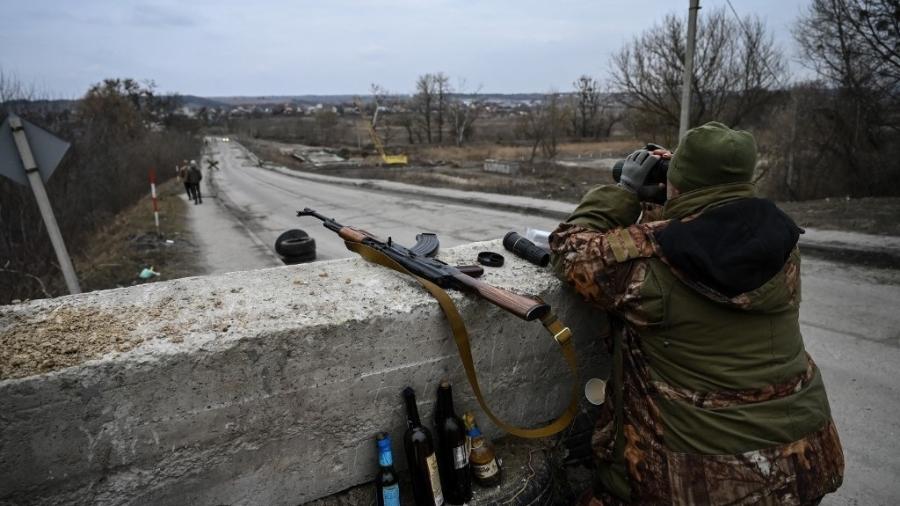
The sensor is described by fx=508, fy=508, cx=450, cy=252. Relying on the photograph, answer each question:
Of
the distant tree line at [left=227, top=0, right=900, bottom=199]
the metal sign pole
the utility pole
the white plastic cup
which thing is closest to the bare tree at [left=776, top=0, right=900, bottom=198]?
the distant tree line at [left=227, top=0, right=900, bottom=199]

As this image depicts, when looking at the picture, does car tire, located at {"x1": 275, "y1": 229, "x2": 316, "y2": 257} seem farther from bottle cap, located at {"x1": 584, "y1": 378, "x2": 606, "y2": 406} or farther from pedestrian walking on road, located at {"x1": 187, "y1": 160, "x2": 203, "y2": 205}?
pedestrian walking on road, located at {"x1": 187, "y1": 160, "x2": 203, "y2": 205}

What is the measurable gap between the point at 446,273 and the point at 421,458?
27.4 inches

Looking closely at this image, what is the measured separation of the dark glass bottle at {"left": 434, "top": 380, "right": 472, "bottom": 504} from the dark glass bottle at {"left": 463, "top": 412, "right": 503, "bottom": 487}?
7cm

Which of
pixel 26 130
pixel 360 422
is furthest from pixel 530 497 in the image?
pixel 26 130

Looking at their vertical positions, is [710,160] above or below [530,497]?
above

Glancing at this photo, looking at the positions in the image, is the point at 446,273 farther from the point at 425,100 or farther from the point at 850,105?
the point at 425,100

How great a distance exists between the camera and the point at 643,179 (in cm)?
206

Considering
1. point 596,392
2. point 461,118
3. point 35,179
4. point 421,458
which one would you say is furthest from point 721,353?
point 461,118

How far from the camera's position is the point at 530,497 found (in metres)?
2.09

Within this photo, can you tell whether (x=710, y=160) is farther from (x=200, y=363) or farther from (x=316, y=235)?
(x=316, y=235)

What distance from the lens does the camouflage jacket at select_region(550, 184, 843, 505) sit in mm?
1599

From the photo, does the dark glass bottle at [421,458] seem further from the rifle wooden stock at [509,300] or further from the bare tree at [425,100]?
the bare tree at [425,100]

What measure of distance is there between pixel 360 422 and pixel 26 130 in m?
4.35

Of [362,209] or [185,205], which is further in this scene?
[185,205]
